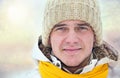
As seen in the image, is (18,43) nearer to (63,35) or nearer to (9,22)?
(9,22)

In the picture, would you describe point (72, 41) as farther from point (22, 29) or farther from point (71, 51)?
point (22, 29)

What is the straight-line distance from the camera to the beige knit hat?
996mm

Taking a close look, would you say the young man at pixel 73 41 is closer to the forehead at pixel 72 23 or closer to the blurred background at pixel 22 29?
the forehead at pixel 72 23

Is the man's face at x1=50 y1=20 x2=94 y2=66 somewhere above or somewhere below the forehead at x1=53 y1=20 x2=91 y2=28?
below

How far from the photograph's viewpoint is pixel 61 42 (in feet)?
3.35

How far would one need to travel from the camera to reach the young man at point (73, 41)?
1.00 m

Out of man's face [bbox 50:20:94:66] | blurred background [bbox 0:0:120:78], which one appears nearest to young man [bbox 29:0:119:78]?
man's face [bbox 50:20:94:66]

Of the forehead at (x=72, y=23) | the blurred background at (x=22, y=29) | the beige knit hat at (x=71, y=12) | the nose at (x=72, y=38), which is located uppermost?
the beige knit hat at (x=71, y=12)

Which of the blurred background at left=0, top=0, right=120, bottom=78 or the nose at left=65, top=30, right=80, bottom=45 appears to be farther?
the blurred background at left=0, top=0, right=120, bottom=78

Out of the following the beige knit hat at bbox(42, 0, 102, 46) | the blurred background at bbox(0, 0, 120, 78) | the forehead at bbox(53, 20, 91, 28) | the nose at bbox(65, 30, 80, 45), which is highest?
the beige knit hat at bbox(42, 0, 102, 46)

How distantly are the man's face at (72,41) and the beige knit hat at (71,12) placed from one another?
0.02 meters

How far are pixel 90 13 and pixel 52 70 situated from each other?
23 centimetres

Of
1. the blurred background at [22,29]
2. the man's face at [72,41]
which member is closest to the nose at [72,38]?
the man's face at [72,41]

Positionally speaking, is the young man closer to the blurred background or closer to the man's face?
the man's face
